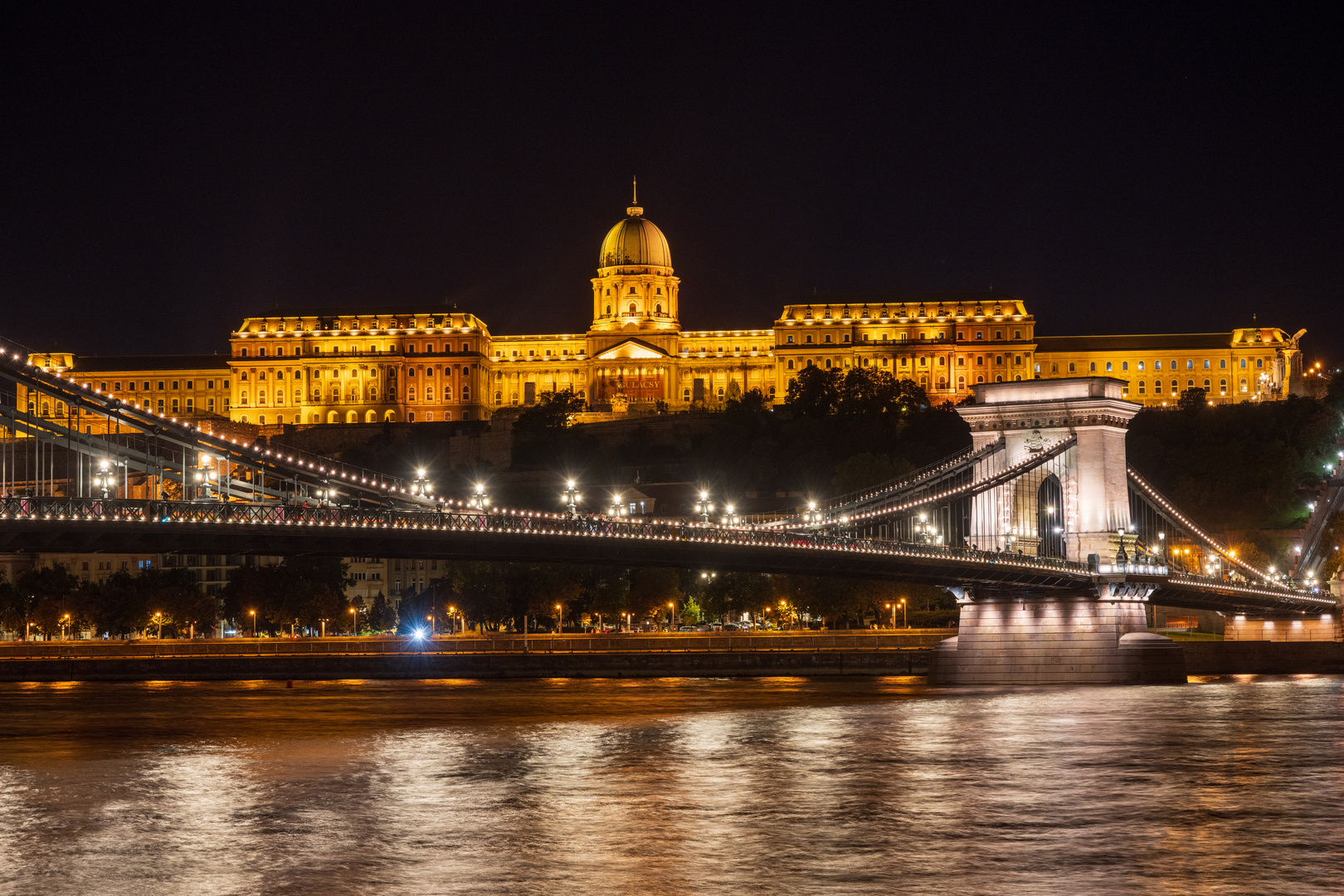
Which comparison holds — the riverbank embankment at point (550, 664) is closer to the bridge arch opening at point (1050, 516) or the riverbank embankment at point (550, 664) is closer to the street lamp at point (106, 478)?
the bridge arch opening at point (1050, 516)

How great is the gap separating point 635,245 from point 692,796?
137 metres

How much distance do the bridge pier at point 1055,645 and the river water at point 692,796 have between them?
8.94 feet

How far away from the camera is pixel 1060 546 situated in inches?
2035

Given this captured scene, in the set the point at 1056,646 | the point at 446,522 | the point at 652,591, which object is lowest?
the point at 1056,646

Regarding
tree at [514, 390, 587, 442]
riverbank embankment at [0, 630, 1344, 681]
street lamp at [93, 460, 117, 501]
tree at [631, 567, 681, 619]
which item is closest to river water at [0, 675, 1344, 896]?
street lamp at [93, 460, 117, 501]

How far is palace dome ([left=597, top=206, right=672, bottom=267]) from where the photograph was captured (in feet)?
526

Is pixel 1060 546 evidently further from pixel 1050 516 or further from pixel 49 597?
pixel 49 597

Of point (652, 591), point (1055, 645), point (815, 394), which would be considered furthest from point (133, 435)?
point (815, 394)

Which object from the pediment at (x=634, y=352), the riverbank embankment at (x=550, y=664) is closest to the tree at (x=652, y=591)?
the riverbank embankment at (x=550, y=664)

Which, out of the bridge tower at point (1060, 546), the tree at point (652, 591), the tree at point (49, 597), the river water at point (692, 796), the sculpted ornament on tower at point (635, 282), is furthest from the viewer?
the sculpted ornament on tower at point (635, 282)

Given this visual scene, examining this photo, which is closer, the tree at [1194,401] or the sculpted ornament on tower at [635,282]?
the tree at [1194,401]

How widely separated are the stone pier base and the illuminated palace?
324 ft

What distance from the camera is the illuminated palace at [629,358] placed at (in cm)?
14838

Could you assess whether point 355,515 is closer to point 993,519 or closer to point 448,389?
point 993,519
